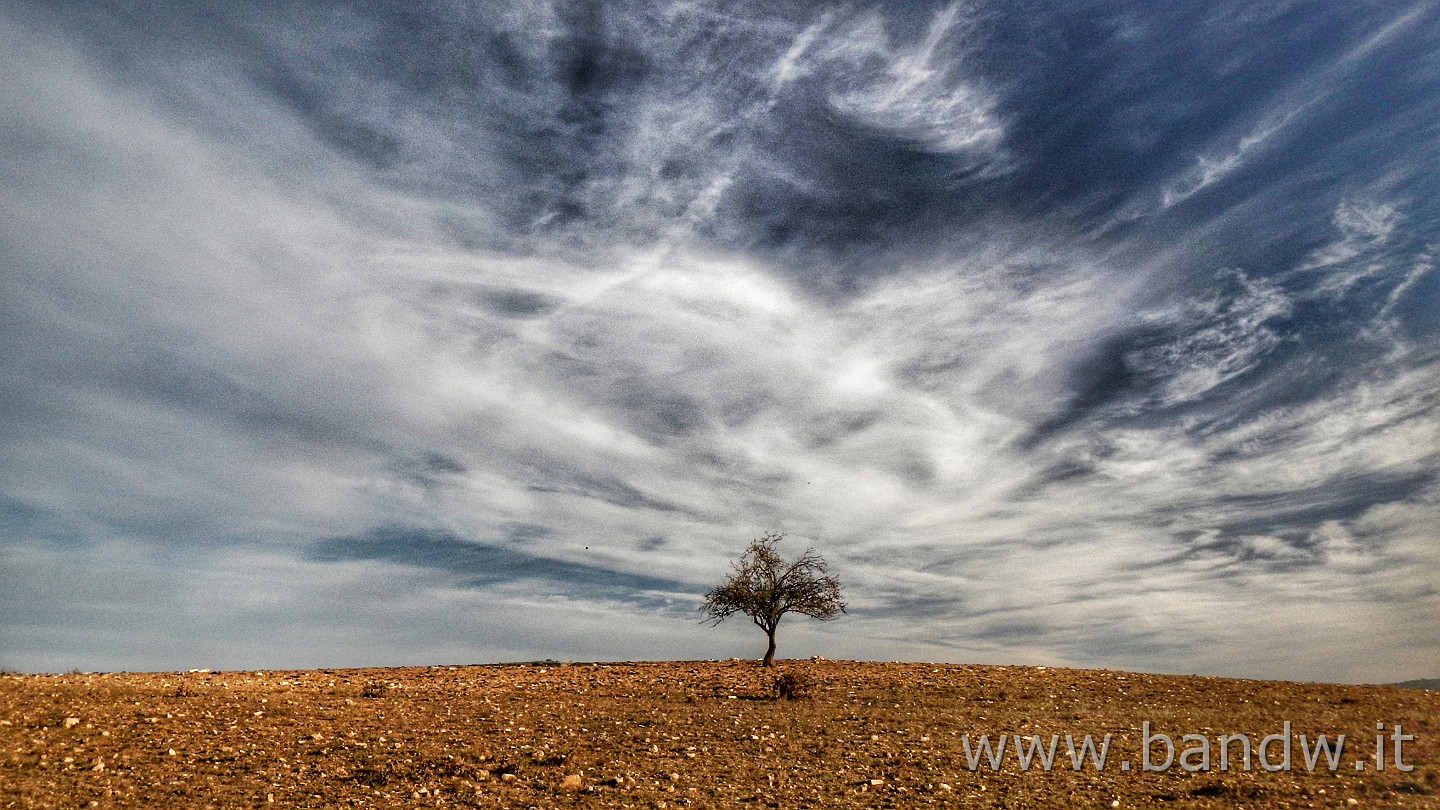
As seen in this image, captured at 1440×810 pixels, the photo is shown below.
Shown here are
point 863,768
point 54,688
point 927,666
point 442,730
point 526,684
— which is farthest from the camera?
point 927,666

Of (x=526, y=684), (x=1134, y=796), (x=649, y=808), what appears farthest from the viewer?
(x=526, y=684)

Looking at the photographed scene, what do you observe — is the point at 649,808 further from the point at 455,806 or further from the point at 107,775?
the point at 107,775

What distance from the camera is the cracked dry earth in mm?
15914

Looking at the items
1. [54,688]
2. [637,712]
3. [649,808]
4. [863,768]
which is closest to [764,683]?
[637,712]

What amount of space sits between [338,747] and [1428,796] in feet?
79.3

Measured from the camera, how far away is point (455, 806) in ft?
49.9

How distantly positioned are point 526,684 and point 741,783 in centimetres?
1506

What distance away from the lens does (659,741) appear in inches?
784

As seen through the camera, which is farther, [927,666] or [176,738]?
[927,666]

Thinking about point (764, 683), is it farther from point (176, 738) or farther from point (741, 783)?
point (176, 738)

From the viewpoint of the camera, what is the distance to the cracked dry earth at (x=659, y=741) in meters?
15.9

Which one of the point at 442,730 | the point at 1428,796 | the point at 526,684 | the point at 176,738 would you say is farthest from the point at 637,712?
the point at 1428,796

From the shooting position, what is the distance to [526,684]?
2927 cm

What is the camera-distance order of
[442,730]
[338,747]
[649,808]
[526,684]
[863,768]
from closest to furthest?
[649,808], [863,768], [338,747], [442,730], [526,684]
